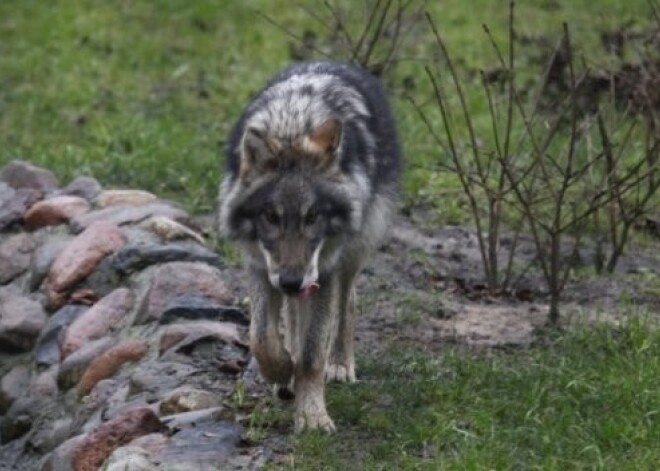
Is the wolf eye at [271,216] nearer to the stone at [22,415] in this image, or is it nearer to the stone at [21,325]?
the stone at [22,415]

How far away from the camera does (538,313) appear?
340 inches

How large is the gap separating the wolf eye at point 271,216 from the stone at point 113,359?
1506 mm

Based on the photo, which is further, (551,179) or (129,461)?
(551,179)

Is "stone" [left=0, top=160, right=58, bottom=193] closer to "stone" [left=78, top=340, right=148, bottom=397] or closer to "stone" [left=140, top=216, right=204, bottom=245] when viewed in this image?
"stone" [left=140, top=216, right=204, bottom=245]

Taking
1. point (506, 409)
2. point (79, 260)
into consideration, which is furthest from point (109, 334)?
point (506, 409)

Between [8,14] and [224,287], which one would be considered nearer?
[224,287]

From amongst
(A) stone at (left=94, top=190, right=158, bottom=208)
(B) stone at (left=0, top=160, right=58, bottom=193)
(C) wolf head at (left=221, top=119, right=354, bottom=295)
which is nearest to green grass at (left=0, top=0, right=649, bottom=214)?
(B) stone at (left=0, top=160, right=58, bottom=193)

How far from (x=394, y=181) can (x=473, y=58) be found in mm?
6113

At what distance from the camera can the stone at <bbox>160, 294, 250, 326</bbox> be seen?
7984 millimetres

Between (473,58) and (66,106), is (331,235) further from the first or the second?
(473,58)

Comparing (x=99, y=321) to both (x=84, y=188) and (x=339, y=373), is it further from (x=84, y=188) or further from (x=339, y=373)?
(x=84, y=188)

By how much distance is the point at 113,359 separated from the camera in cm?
789

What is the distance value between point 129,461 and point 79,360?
197 centimetres

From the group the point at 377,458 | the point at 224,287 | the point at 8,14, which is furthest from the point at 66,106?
the point at 377,458
